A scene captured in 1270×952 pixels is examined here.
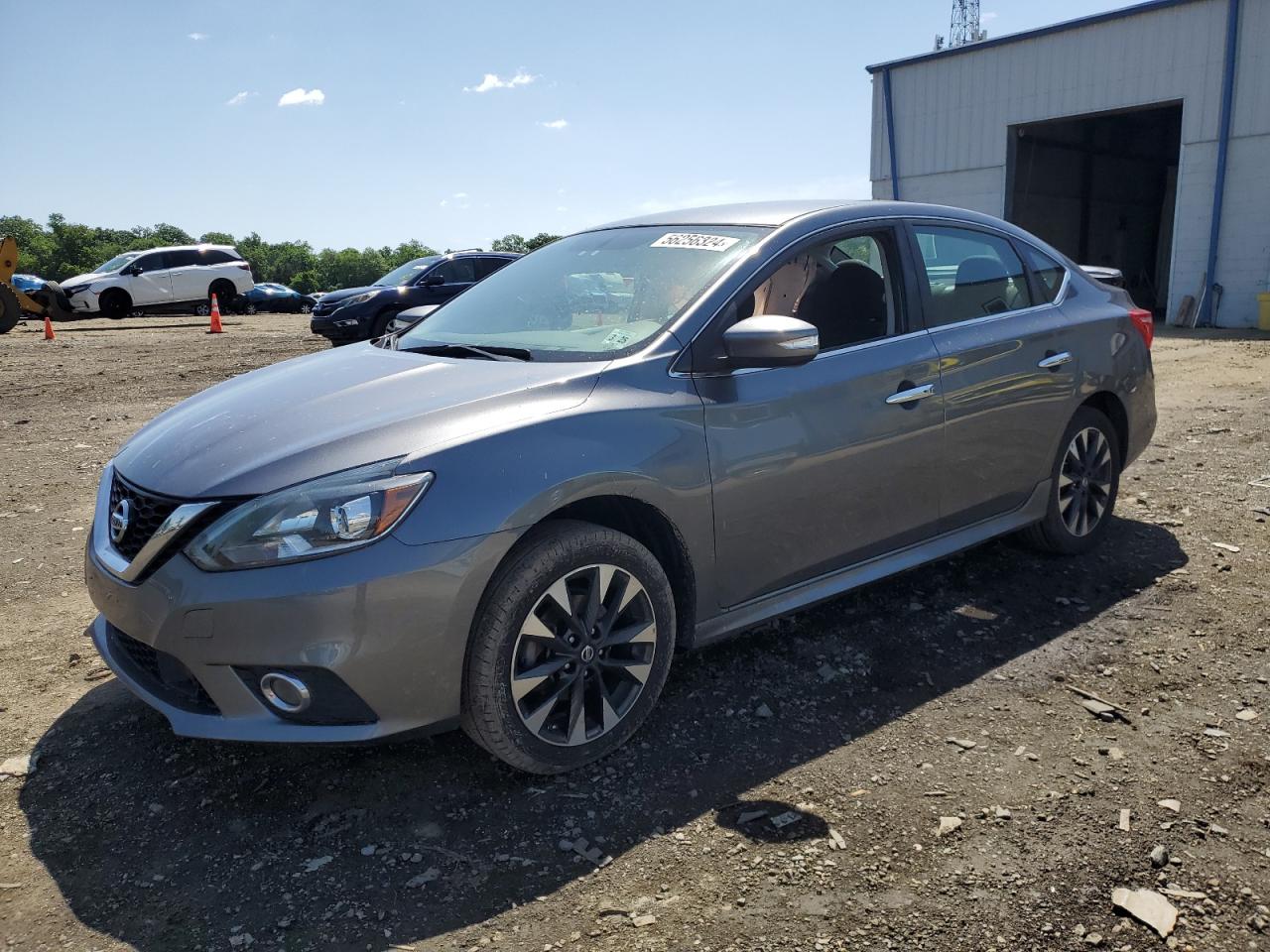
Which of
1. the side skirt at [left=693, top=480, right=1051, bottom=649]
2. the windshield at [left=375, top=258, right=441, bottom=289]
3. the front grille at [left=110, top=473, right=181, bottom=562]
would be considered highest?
the front grille at [left=110, top=473, right=181, bottom=562]

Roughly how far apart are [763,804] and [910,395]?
165 centimetres

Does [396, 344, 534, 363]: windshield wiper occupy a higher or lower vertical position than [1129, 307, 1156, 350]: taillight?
higher

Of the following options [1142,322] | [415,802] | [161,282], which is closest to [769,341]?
[415,802]

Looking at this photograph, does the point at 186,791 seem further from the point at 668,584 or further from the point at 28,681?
the point at 668,584

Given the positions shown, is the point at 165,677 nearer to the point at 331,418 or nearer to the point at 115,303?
the point at 331,418

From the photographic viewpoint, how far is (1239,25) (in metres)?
18.0

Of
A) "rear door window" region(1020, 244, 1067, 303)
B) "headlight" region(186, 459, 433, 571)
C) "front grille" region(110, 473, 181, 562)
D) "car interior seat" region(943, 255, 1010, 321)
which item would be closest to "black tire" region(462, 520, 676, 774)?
"headlight" region(186, 459, 433, 571)

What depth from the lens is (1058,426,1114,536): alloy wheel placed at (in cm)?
458

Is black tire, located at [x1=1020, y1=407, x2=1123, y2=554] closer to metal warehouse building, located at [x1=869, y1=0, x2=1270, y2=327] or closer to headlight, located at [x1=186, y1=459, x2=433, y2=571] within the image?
headlight, located at [x1=186, y1=459, x2=433, y2=571]

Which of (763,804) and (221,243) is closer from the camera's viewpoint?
(763,804)

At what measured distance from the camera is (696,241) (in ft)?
12.0

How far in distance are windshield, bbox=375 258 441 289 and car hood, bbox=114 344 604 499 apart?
12945mm

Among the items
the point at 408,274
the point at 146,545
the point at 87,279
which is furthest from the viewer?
the point at 87,279

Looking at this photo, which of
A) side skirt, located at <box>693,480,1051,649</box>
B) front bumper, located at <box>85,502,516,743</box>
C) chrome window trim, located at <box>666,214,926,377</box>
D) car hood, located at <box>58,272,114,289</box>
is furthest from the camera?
car hood, located at <box>58,272,114,289</box>
